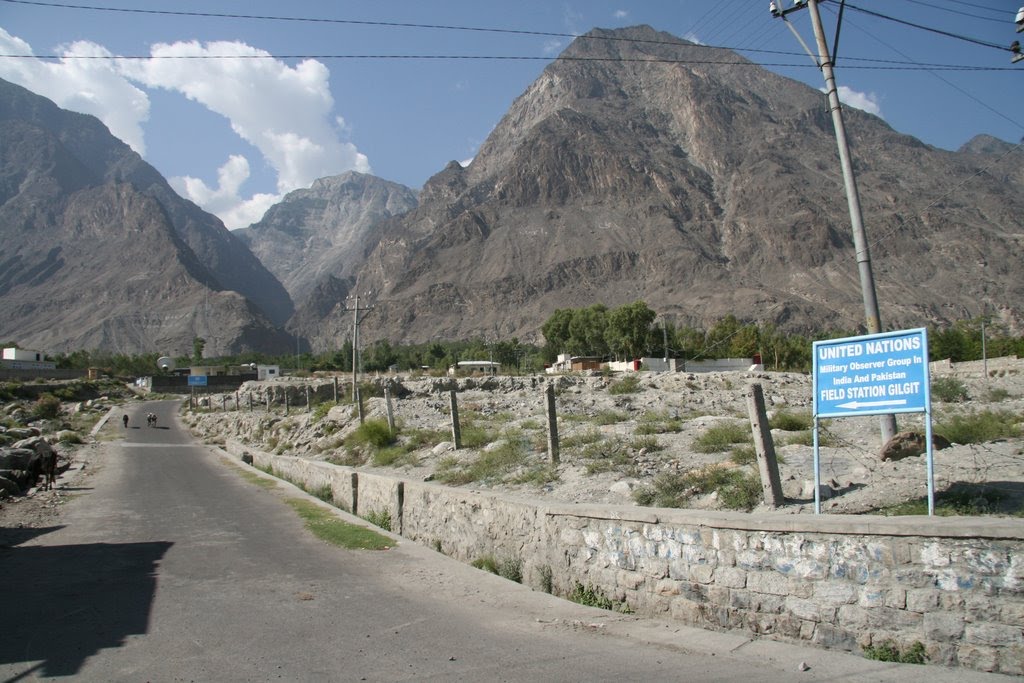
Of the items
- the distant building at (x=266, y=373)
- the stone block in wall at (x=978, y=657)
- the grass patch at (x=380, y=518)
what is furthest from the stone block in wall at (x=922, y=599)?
the distant building at (x=266, y=373)

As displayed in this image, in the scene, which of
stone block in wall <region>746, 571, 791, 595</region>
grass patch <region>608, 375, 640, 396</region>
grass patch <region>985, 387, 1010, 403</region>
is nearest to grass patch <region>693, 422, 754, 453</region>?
stone block in wall <region>746, 571, 791, 595</region>

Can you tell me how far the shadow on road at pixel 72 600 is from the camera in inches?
221

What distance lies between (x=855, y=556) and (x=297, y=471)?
15256 millimetres

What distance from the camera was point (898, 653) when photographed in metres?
4.98

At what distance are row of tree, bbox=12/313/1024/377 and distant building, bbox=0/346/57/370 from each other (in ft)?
13.1

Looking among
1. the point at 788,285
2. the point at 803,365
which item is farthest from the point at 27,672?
the point at 788,285

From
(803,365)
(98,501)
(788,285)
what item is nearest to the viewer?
(98,501)

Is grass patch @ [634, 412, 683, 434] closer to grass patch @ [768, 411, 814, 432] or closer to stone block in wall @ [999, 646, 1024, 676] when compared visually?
grass patch @ [768, 411, 814, 432]

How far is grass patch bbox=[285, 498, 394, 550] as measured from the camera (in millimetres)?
10062

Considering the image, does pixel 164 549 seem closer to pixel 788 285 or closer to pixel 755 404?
pixel 755 404

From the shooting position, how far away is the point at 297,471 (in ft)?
59.1

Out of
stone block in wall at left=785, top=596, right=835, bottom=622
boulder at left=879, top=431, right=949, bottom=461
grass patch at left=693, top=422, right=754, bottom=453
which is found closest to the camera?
stone block in wall at left=785, top=596, right=835, bottom=622

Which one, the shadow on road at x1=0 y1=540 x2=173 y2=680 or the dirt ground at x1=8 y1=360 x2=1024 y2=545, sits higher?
the dirt ground at x1=8 y1=360 x2=1024 y2=545

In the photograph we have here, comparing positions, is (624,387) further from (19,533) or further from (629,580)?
(629,580)
